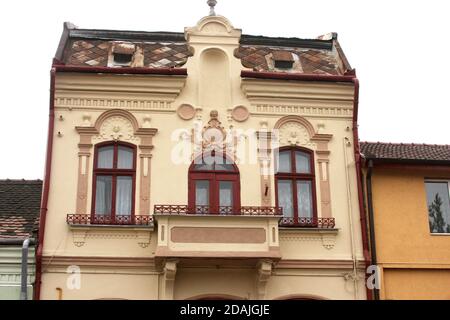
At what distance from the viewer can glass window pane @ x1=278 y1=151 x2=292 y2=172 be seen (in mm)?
17734

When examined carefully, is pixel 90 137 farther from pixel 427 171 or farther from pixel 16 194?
pixel 427 171

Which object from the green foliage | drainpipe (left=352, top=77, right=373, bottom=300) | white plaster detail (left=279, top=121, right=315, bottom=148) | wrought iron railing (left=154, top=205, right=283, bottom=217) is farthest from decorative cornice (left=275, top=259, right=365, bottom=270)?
white plaster detail (left=279, top=121, right=315, bottom=148)

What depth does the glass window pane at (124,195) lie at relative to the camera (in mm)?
16906

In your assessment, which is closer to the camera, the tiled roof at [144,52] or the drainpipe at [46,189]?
the drainpipe at [46,189]

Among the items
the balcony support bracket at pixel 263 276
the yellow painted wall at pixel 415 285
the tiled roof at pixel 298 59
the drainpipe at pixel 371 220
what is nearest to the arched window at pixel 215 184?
the balcony support bracket at pixel 263 276

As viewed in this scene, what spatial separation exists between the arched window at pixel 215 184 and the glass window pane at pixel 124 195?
145 centimetres

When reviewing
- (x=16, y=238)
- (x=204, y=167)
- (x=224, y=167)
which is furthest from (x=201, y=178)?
(x=16, y=238)

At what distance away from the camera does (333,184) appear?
57.8 ft

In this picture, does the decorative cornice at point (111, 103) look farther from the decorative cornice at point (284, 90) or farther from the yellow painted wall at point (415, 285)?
the yellow painted wall at point (415, 285)

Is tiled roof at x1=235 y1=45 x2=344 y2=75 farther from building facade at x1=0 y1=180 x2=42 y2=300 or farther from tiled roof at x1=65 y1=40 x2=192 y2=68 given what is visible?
building facade at x1=0 y1=180 x2=42 y2=300

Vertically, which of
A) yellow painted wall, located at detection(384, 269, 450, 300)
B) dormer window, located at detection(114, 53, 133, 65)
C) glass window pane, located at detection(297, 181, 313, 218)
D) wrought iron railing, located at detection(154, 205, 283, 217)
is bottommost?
yellow painted wall, located at detection(384, 269, 450, 300)
